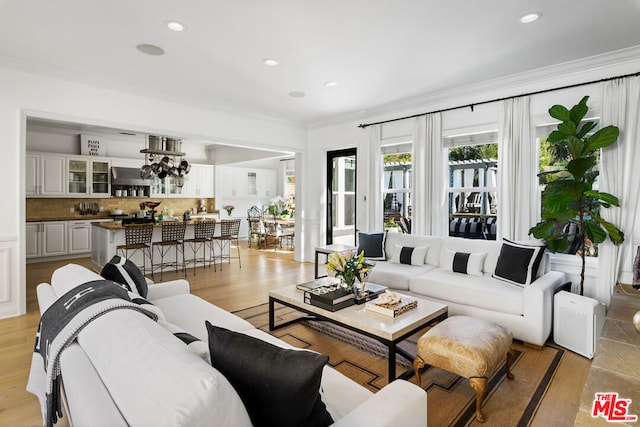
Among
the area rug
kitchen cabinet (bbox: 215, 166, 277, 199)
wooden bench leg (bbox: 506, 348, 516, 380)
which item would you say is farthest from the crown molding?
kitchen cabinet (bbox: 215, 166, 277, 199)

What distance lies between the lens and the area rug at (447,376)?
7.22 feet

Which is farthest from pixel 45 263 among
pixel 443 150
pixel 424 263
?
pixel 443 150

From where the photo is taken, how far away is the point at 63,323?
1.47 metres

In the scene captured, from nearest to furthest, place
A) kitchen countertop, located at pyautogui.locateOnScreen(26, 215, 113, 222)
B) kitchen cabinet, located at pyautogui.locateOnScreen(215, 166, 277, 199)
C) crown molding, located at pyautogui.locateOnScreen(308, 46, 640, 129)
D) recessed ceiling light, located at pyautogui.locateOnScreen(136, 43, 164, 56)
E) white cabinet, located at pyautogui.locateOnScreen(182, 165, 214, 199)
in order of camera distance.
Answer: recessed ceiling light, located at pyautogui.locateOnScreen(136, 43, 164, 56)
crown molding, located at pyautogui.locateOnScreen(308, 46, 640, 129)
kitchen countertop, located at pyautogui.locateOnScreen(26, 215, 113, 222)
white cabinet, located at pyautogui.locateOnScreen(182, 165, 214, 199)
kitchen cabinet, located at pyautogui.locateOnScreen(215, 166, 277, 199)

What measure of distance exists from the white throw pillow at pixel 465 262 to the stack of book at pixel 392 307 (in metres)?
1.40

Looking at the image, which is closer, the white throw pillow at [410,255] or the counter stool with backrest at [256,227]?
the white throw pillow at [410,255]

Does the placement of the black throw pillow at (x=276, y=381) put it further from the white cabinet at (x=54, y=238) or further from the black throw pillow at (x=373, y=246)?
the white cabinet at (x=54, y=238)

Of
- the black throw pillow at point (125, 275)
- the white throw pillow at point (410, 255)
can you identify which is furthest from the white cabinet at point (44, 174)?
the white throw pillow at point (410, 255)

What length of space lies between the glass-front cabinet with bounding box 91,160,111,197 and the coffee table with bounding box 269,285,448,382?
685 centimetres

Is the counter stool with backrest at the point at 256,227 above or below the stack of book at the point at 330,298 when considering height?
above

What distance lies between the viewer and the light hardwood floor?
2.21 m

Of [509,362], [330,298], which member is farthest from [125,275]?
[509,362]

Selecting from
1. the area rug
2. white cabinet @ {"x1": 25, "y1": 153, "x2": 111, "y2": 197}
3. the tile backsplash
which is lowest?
the area rug

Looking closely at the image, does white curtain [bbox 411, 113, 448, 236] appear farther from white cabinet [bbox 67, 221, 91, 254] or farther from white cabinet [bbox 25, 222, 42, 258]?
white cabinet [bbox 25, 222, 42, 258]
